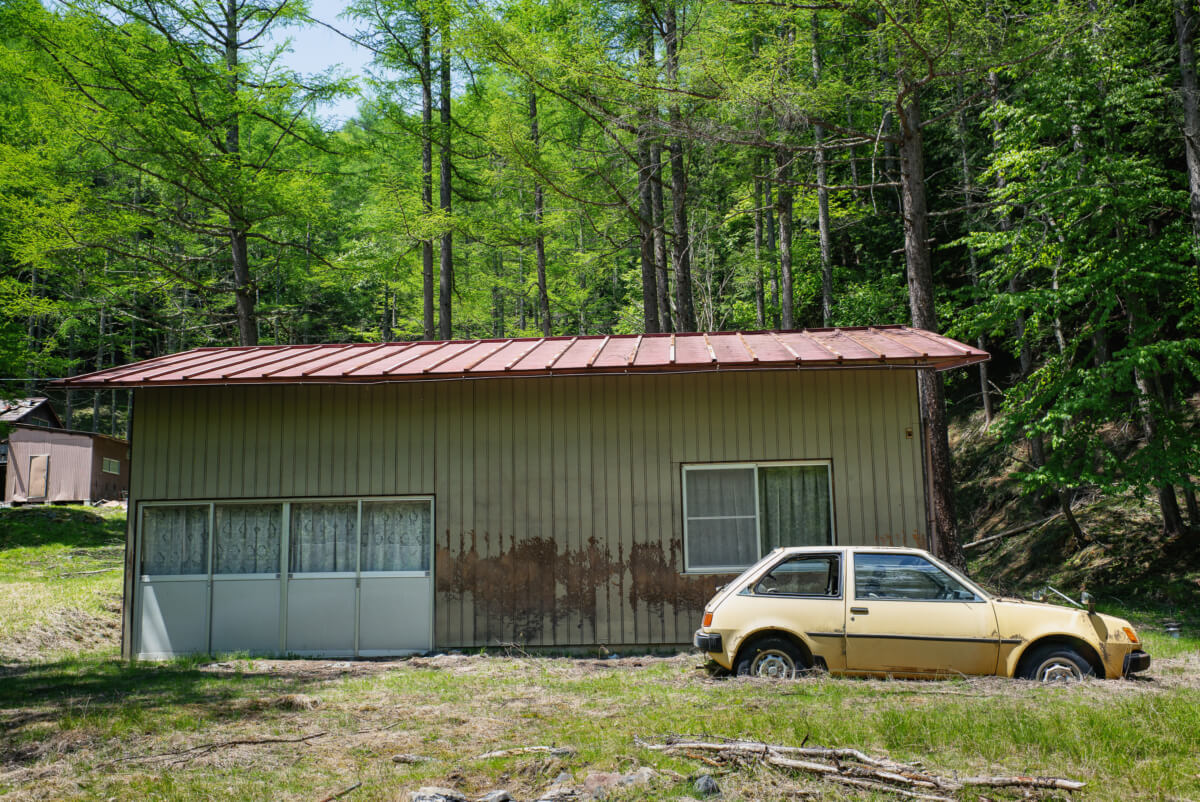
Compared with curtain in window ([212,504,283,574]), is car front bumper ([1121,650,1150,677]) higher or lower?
lower

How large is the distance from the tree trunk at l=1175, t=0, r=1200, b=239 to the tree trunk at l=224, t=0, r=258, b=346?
1795 centimetres

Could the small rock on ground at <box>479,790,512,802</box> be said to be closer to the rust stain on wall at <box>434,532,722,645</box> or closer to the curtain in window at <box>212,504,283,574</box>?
the rust stain on wall at <box>434,532,722,645</box>

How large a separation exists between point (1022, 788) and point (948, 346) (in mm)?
6436

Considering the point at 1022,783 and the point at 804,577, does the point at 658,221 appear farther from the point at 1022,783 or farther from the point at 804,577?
the point at 1022,783

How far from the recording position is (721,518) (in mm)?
10477

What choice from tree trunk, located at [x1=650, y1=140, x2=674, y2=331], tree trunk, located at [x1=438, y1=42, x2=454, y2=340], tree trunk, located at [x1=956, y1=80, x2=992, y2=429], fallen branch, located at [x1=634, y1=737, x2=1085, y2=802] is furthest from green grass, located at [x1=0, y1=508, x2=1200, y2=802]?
tree trunk, located at [x1=956, y1=80, x2=992, y2=429]

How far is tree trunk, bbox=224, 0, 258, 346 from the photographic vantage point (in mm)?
17984

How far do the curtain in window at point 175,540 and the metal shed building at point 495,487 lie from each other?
0.03 meters

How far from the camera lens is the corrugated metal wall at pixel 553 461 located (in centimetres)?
1035

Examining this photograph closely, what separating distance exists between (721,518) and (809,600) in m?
2.99

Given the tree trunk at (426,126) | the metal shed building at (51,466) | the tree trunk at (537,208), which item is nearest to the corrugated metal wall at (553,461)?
the tree trunk at (537,208)

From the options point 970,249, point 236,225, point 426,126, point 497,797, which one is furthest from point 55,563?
point 970,249

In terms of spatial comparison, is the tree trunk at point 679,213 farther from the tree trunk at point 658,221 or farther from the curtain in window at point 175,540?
the curtain in window at point 175,540

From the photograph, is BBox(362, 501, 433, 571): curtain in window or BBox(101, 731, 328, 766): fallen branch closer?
BBox(101, 731, 328, 766): fallen branch
